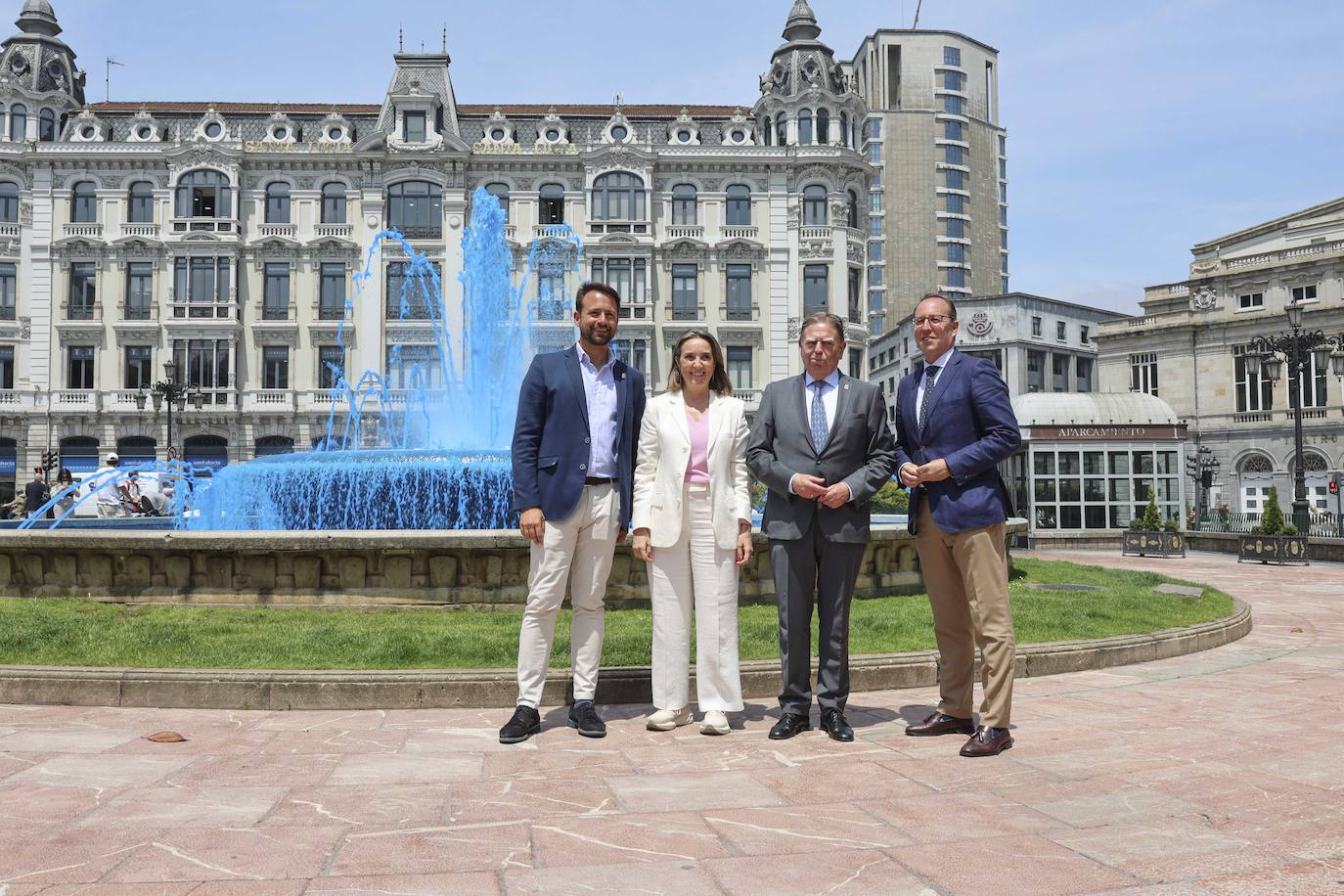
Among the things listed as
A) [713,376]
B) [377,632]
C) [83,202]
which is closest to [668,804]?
[713,376]

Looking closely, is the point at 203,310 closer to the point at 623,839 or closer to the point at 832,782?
the point at 832,782

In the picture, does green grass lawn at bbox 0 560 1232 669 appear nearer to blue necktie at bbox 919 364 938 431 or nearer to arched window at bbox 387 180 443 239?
blue necktie at bbox 919 364 938 431

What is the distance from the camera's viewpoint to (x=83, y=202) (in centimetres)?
4034

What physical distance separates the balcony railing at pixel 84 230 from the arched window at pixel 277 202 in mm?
6694

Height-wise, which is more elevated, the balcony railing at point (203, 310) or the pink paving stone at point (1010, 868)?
the balcony railing at point (203, 310)

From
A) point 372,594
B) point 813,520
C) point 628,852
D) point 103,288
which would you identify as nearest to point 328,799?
point 628,852

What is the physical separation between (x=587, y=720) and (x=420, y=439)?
33.7 metres

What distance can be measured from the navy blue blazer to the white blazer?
4.8 inches

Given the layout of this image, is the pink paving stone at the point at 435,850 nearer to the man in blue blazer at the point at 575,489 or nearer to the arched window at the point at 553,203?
the man in blue blazer at the point at 575,489

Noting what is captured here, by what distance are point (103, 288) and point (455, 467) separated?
36169 millimetres

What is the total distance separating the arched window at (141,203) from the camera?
40281 mm

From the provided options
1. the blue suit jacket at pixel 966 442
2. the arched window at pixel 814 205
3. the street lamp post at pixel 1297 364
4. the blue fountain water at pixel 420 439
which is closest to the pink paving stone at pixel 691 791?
the blue suit jacket at pixel 966 442

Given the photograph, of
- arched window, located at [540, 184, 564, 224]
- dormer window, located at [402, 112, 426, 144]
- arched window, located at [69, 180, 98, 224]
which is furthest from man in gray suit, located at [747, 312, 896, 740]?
arched window, located at [69, 180, 98, 224]

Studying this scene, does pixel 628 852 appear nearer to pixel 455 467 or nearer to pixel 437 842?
pixel 437 842
